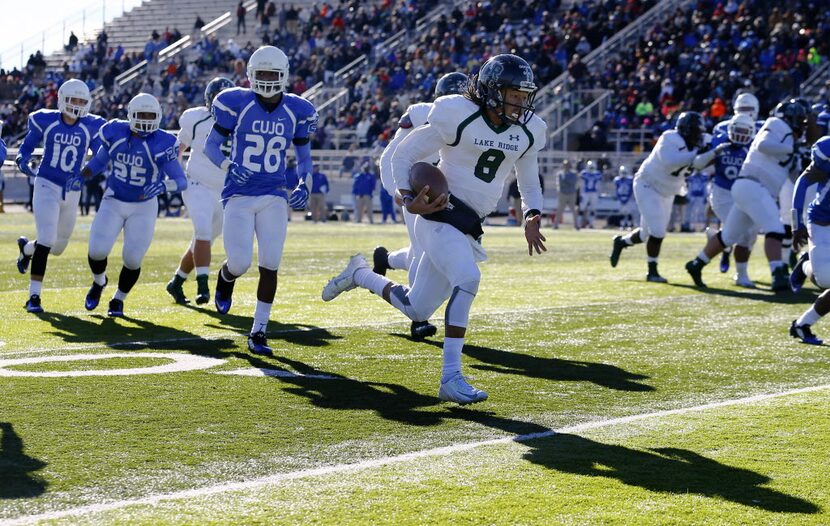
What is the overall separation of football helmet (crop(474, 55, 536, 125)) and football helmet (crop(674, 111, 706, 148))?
6.42m

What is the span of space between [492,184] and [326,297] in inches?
72.8

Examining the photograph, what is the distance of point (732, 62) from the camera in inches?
1057

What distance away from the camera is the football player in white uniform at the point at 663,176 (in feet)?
38.9

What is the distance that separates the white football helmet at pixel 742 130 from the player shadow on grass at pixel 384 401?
6.78 meters

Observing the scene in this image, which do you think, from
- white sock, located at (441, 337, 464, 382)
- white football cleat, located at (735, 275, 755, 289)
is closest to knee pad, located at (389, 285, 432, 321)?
white sock, located at (441, 337, 464, 382)

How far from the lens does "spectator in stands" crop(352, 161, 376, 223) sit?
2852 centimetres

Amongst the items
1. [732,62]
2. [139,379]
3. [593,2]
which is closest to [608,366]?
[139,379]

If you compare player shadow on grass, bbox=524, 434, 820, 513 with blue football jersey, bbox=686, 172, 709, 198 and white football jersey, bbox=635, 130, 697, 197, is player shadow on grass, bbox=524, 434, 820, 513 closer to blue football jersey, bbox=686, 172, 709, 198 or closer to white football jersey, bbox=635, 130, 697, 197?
white football jersey, bbox=635, 130, 697, 197

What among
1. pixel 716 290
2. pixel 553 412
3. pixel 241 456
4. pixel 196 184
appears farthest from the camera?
pixel 716 290

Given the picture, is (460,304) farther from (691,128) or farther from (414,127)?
(691,128)

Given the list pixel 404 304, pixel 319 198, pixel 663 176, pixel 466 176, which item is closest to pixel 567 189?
pixel 319 198

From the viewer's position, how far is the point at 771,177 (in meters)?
11.4

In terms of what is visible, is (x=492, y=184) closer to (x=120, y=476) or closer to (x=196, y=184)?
(x=120, y=476)

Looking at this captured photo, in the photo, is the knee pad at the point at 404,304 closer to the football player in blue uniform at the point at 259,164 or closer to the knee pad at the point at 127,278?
the football player in blue uniform at the point at 259,164
